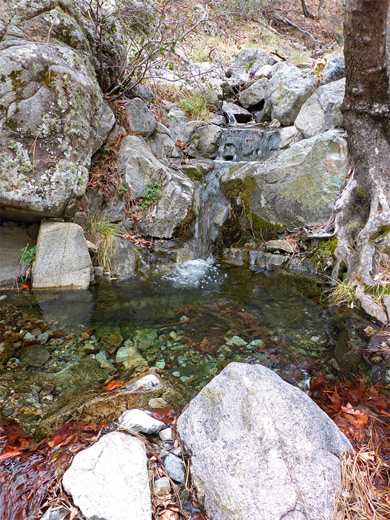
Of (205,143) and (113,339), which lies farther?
(205,143)

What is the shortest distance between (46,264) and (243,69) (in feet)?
37.1

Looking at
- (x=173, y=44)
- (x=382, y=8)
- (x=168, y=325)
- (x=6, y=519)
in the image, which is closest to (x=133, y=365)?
(x=168, y=325)

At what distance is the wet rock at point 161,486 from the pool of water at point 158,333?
963mm

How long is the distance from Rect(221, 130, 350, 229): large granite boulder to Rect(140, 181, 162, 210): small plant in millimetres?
1579

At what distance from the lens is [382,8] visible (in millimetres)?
3568

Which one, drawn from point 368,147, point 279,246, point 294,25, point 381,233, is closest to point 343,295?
point 381,233

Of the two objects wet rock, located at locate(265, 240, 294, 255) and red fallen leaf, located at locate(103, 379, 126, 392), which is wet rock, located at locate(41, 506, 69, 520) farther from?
wet rock, located at locate(265, 240, 294, 255)

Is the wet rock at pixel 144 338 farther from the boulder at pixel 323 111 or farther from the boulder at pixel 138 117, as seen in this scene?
the boulder at pixel 323 111

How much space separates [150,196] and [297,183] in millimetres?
2910

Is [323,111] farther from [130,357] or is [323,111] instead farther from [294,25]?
[294,25]

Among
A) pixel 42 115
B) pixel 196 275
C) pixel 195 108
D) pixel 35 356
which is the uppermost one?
pixel 195 108

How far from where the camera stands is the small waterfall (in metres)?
6.29

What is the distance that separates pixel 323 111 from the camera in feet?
22.2

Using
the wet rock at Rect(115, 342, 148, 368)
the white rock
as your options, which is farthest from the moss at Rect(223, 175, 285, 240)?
the white rock
